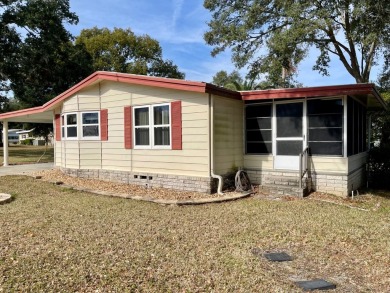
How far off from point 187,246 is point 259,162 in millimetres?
5215

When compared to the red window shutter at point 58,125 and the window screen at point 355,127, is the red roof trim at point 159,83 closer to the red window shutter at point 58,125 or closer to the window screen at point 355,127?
the red window shutter at point 58,125

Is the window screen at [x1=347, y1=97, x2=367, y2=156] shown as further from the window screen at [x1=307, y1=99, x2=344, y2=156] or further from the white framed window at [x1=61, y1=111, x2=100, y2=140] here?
the white framed window at [x1=61, y1=111, x2=100, y2=140]

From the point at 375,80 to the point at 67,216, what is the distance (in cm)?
1892

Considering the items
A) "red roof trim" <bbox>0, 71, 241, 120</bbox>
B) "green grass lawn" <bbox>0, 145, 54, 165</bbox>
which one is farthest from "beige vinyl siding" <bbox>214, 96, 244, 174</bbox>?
"green grass lawn" <bbox>0, 145, 54, 165</bbox>

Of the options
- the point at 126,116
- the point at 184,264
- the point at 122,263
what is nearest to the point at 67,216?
the point at 122,263

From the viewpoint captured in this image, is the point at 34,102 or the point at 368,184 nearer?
the point at 368,184

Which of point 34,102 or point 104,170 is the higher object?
point 34,102

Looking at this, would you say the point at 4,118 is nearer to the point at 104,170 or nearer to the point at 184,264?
the point at 104,170

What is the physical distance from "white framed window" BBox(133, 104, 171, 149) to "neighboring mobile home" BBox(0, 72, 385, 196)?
3 centimetres

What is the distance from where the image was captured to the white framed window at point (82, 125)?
10844 millimetres

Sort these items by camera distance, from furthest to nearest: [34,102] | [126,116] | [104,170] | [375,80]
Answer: [34,102] < [375,80] < [104,170] < [126,116]

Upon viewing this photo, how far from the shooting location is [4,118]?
15070mm

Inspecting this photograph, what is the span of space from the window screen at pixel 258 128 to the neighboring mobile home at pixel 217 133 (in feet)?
0.09

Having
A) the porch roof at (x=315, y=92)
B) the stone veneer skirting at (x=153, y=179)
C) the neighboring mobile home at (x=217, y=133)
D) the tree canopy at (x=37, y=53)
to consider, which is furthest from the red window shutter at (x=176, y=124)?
the tree canopy at (x=37, y=53)
